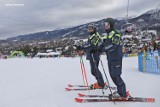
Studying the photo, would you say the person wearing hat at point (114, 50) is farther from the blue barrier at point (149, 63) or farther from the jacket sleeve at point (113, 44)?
the blue barrier at point (149, 63)

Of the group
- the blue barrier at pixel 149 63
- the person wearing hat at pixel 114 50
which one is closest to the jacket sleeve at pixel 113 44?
Answer: the person wearing hat at pixel 114 50

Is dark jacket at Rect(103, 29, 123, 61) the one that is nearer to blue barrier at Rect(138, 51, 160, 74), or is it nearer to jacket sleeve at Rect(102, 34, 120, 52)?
jacket sleeve at Rect(102, 34, 120, 52)

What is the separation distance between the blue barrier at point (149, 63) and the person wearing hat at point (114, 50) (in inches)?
250

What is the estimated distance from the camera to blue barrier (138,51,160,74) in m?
12.2

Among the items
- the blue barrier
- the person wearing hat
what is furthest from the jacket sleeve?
the blue barrier

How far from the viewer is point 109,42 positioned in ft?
19.4

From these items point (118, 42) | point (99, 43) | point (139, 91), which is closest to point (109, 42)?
point (118, 42)

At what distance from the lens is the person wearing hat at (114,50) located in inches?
231

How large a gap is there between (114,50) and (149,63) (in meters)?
7.27

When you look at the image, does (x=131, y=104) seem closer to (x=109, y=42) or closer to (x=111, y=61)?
(x=111, y=61)

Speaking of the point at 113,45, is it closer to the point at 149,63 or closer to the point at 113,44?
the point at 113,44

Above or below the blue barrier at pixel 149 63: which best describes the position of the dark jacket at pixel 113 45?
above

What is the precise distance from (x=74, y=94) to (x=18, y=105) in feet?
6.02

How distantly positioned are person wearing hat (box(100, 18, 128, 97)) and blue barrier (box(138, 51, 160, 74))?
636 cm
